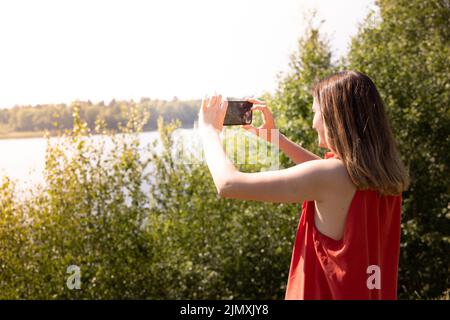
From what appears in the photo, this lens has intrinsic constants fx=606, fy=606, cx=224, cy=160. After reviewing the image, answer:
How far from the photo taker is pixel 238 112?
198 cm

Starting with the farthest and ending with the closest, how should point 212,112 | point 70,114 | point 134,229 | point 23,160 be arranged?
point 134,229, point 70,114, point 23,160, point 212,112

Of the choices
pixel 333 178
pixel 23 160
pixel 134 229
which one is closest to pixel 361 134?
pixel 333 178

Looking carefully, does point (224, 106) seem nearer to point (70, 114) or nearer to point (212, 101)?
point (212, 101)

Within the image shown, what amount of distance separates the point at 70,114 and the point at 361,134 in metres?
4.05

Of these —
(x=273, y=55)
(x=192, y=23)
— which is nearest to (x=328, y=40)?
Result: (x=273, y=55)

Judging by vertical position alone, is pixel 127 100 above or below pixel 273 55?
below

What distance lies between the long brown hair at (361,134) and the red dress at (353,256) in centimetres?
6

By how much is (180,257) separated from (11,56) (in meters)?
2.32

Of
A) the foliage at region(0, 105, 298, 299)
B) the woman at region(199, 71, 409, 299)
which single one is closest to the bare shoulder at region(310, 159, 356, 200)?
the woman at region(199, 71, 409, 299)

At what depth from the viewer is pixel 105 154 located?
5.32 m

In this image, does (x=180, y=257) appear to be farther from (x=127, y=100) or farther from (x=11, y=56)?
(x=11, y=56)

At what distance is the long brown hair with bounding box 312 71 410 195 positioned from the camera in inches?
65.0

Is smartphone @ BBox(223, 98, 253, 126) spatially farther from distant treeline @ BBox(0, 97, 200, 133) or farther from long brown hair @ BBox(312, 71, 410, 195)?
distant treeline @ BBox(0, 97, 200, 133)

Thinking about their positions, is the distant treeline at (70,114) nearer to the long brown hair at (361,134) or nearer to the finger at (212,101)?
the finger at (212,101)
